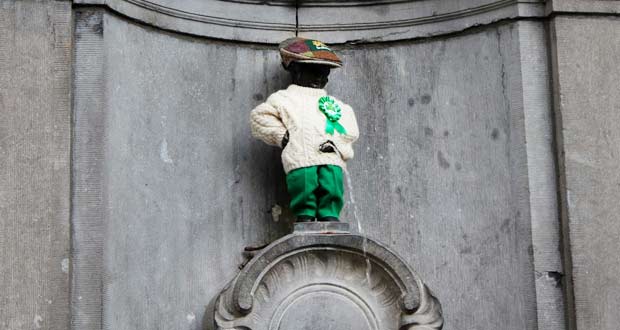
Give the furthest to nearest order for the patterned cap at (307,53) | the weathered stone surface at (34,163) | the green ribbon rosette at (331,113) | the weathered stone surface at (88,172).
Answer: the patterned cap at (307,53), the green ribbon rosette at (331,113), the weathered stone surface at (88,172), the weathered stone surface at (34,163)

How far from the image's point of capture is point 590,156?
7.47 metres

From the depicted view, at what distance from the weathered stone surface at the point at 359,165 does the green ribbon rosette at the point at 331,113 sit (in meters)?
0.50

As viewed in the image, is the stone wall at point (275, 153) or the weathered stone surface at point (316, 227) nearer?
the stone wall at point (275, 153)

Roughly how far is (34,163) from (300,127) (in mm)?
1498

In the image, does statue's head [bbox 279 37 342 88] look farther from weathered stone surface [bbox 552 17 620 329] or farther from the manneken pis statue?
weathered stone surface [bbox 552 17 620 329]

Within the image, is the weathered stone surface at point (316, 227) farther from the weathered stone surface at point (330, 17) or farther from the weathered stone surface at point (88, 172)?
the weathered stone surface at point (330, 17)

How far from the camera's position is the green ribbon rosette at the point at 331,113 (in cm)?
751

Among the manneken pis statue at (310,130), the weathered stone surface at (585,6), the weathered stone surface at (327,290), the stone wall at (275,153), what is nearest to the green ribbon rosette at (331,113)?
the manneken pis statue at (310,130)

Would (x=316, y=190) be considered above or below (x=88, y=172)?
below

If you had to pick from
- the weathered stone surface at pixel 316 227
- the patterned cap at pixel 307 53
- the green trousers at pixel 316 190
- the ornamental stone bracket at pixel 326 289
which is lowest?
the ornamental stone bracket at pixel 326 289

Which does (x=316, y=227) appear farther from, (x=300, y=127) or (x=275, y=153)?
(x=275, y=153)

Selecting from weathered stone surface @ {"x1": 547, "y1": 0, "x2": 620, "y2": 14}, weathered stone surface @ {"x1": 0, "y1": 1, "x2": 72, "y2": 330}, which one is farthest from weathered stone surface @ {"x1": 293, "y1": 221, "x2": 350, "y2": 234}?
weathered stone surface @ {"x1": 547, "y1": 0, "x2": 620, "y2": 14}

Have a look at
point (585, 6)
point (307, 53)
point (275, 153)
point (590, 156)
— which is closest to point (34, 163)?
point (275, 153)

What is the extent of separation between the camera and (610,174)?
7.45 m
